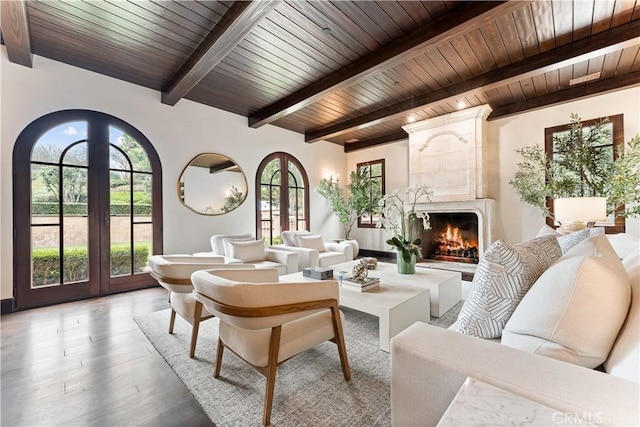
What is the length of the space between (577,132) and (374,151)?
12.3ft

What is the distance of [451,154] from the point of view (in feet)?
16.3

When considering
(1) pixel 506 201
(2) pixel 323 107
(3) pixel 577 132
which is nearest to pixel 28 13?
(2) pixel 323 107

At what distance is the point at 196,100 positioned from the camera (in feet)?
14.0

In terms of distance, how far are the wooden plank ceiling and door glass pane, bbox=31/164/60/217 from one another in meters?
1.20

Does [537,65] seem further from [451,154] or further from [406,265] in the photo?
[406,265]

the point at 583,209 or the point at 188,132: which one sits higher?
the point at 188,132

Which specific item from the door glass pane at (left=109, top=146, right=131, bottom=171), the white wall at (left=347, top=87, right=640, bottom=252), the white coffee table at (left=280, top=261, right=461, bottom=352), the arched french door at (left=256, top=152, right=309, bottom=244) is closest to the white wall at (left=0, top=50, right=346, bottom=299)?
the arched french door at (left=256, top=152, right=309, bottom=244)

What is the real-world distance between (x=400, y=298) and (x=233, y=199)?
356cm

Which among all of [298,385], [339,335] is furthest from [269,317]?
[298,385]

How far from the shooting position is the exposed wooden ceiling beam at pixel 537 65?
2.65 meters

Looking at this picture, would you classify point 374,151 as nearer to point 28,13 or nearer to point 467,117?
point 467,117

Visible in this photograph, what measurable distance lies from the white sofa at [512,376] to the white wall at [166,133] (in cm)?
405

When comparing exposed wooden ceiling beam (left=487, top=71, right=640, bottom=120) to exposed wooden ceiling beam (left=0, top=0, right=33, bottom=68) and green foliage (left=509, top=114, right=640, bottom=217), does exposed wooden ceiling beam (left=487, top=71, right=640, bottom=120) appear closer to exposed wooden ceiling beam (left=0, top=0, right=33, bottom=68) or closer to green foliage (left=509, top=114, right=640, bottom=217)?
green foliage (left=509, top=114, right=640, bottom=217)

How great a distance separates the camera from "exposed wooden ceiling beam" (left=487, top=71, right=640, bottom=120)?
3.64m
